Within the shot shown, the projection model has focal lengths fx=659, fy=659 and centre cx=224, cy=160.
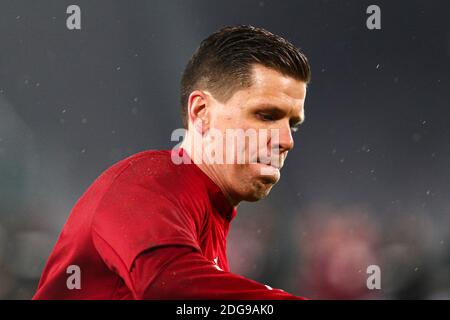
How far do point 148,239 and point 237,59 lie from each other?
1.76 ft

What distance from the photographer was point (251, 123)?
1386 millimetres

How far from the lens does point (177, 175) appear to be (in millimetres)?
1293

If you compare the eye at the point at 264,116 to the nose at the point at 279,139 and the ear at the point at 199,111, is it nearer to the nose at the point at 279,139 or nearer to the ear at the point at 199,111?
the nose at the point at 279,139

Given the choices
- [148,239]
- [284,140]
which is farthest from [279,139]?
[148,239]

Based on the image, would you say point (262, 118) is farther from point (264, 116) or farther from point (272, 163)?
point (272, 163)

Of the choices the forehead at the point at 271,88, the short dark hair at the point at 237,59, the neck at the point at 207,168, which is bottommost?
the neck at the point at 207,168

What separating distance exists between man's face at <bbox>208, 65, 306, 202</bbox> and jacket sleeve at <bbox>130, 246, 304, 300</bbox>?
15.4 inches

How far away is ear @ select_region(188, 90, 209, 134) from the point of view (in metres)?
1.48

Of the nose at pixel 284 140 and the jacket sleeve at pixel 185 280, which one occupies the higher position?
the nose at pixel 284 140

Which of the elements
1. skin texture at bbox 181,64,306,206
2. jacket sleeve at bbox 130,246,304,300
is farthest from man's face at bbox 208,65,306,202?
jacket sleeve at bbox 130,246,304,300

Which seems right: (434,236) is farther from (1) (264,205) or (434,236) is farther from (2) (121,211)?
(2) (121,211)

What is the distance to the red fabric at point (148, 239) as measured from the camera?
1.04 meters

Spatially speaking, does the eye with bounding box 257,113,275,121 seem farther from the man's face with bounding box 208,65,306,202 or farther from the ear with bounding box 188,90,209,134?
the ear with bounding box 188,90,209,134

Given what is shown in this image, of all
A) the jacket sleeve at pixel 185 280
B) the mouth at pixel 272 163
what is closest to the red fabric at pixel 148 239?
the jacket sleeve at pixel 185 280
